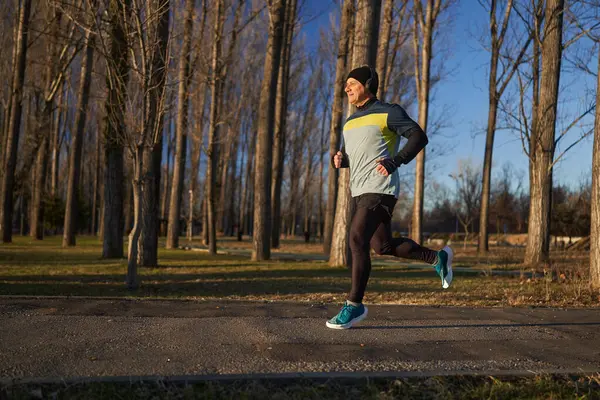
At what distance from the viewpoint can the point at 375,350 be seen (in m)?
3.60

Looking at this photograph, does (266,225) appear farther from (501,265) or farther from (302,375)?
(302,375)

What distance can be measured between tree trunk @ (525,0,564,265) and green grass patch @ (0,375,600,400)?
11.5m

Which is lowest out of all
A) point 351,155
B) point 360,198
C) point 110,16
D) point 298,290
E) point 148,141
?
point 298,290

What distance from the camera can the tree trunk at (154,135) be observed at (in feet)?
25.8

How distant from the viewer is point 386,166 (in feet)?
13.0

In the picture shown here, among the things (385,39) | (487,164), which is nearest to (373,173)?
(385,39)

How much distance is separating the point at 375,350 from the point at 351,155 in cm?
158

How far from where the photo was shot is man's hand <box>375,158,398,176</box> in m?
3.95

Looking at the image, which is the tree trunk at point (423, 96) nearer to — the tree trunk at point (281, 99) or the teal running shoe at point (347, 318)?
the tree trunk at point (281, 99)

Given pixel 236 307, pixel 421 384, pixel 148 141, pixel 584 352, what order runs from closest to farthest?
1. pixel 421 384
2. pixel 584 352
3. pixel 236 307
4. pixel 148 141

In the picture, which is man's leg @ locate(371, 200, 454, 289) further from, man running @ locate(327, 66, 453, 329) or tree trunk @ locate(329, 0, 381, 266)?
tree trunk @ locate(329, 0, 381, 266)

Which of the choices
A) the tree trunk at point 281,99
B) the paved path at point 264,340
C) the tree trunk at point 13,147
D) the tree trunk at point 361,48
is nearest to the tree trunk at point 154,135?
the paved path at point 264,340

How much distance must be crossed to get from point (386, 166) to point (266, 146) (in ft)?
38.2

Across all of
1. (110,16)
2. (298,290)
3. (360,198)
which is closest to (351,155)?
(360,198)
